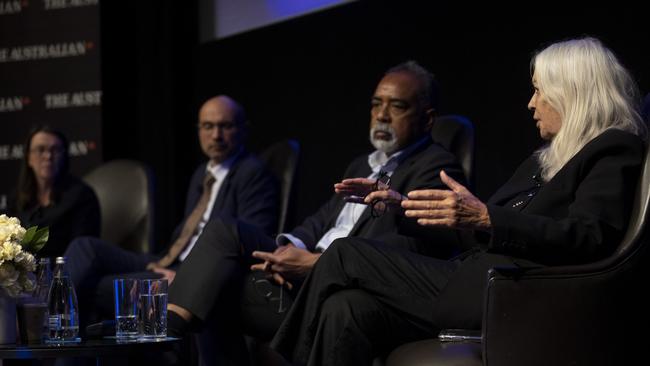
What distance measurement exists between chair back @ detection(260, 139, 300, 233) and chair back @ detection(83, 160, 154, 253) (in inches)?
29.5

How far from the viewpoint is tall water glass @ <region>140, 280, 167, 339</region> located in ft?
9.32

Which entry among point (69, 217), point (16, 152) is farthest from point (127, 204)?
point (16, 152)

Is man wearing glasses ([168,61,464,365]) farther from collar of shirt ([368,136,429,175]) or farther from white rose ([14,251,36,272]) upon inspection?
white rose ([14,251,36,272])

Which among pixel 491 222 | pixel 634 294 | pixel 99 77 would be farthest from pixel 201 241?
pixel 99 77

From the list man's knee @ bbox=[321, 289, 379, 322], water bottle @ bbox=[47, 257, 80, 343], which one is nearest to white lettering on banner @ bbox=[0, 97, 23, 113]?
water bottle @ bbox=[47, 257, 80, 343]

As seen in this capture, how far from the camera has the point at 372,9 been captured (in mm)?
5086

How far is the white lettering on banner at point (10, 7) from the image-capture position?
6281 millimetres

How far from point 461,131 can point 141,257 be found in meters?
1.61

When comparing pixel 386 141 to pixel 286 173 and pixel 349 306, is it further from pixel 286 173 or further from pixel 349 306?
pixel 349 306

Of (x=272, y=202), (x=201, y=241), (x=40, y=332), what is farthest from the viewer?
(x=272, y=202)

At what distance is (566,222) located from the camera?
2355 mm

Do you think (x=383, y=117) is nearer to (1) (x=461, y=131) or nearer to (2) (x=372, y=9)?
(1) (x=461, y=131)

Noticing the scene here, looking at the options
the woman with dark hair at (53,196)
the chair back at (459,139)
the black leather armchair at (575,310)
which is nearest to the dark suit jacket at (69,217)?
the woman with dark hair at (53,196)

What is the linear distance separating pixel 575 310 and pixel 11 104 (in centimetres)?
470
